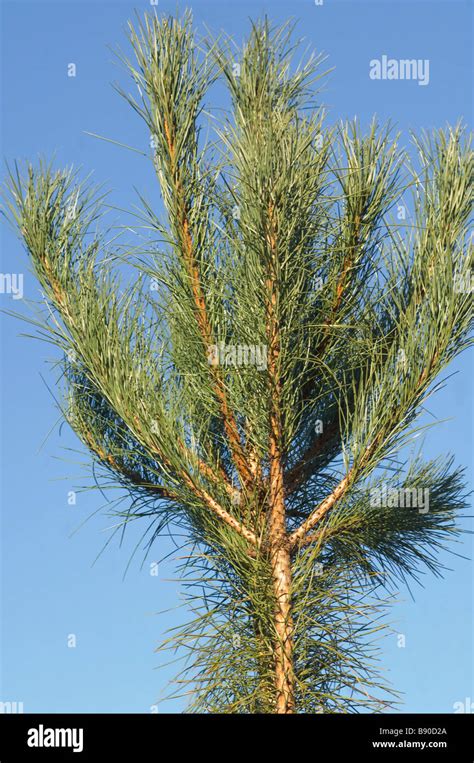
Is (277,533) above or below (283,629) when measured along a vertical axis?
above

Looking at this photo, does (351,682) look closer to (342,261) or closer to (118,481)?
(118,481)

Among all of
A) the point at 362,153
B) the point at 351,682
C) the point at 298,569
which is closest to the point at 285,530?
the point at 298,569

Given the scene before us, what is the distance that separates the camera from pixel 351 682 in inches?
157

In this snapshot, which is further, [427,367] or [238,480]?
[238,480]

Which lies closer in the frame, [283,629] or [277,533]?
[283,629]

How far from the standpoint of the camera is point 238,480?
14.3 feet

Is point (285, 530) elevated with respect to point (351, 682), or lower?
elevated

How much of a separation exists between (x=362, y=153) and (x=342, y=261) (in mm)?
502
